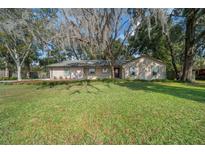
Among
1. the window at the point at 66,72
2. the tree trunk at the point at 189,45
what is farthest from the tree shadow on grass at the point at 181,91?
the window at the point at 66,72

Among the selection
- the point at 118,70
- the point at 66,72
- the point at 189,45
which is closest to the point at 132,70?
the point at 118,70

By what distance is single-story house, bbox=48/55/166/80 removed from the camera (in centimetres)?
2138

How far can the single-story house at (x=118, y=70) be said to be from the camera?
2138 cm

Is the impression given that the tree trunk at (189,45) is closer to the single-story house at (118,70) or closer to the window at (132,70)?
the single-story house at (118,70)

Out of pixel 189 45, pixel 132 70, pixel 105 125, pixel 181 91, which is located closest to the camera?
pixel 105 125

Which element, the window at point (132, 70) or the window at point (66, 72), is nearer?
the window at point (132, 70)

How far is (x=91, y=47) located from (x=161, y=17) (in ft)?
20.9

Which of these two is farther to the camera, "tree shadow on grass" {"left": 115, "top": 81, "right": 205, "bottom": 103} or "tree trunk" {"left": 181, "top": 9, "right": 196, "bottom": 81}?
"tree trunk" {"left": 181, "top": 9, "right": 196, "bottom": 81}

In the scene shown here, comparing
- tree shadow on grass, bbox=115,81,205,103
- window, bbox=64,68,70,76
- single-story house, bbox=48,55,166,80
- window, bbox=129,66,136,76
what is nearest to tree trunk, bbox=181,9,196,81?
single-story house, bbox=48,55,166,80

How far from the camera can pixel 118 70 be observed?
24.0m

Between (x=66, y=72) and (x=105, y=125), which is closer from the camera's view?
(x=105, y=125)

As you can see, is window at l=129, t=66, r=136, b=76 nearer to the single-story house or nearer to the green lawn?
the single-story house

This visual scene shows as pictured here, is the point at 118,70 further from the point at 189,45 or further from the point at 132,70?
the point at 189,45
